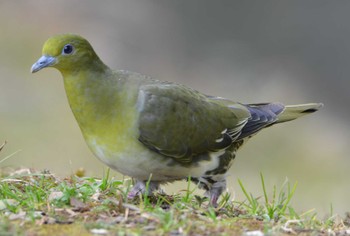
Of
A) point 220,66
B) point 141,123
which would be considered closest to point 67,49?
point 141,123

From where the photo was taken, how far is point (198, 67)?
17469mm

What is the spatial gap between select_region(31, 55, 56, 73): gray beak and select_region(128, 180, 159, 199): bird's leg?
1272 mm

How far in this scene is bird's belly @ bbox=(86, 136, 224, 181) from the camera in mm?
6695

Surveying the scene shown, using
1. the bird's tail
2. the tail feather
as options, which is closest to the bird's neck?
the tail feather

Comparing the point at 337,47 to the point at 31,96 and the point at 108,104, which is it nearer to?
the point at 31,96

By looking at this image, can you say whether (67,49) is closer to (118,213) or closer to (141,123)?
(141,123)

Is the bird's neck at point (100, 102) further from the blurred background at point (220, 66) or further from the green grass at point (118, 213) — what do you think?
the blurred background at point (220, 66)

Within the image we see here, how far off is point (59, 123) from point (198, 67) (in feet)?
12.3

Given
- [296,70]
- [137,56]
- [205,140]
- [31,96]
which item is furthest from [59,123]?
A: [205,140]

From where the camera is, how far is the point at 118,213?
6.16 metres

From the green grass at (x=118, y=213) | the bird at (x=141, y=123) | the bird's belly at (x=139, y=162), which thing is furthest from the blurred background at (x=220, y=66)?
the bird's belly at (x=139, y=162)

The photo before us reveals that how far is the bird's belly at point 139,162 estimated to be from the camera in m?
6.70

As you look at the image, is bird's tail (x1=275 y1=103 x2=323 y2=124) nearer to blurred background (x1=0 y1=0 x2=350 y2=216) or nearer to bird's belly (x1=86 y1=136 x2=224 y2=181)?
bird's belly (x1=86 y1=136 x2=224 y2=181)

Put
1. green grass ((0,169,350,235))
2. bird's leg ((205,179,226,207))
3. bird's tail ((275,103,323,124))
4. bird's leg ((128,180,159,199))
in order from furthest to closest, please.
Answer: bird's tail ((275,103,323,124)), bird's leg ((205,179,226,207)), bird's leg ((128,180,159,199)), green grass ((0,169,350,235))
